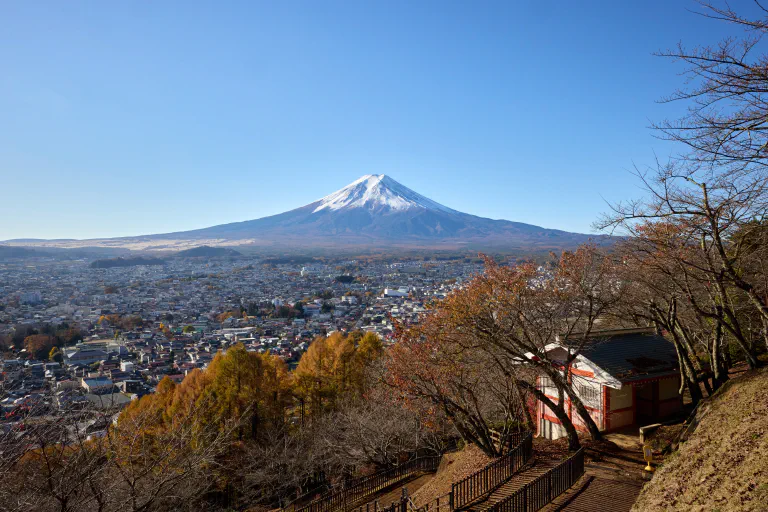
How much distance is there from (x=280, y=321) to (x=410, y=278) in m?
44.2

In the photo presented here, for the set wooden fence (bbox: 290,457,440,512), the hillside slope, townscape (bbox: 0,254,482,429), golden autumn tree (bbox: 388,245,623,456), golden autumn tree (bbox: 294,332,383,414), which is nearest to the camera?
the hillside slope

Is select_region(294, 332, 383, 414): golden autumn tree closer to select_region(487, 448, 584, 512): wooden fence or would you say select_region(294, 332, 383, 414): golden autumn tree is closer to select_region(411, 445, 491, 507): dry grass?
select_region(411, 445, 491, 507): dry grass

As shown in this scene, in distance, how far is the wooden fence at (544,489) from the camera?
25.5 feet

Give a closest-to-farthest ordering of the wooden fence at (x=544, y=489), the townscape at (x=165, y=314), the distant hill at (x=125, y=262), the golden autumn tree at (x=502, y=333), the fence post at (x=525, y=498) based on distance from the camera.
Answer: the wooden fence at (x=544, y=489)
the fence post at (x=525, y=498)
the golden autumn tree at (x=502, y=333)
the townscape at (x=165, y=314)
the distant hill at (x=125, y=262)

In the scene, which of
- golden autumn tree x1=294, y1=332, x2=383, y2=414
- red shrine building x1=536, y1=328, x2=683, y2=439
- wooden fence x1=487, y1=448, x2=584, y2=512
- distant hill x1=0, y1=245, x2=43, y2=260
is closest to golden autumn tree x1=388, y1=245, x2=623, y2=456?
red shrine building x1=536, y1=328, x2=683, y2=439

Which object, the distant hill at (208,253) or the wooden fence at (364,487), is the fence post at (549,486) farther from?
the distant hill at (208,253)

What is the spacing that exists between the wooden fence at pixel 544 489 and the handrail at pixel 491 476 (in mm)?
1138

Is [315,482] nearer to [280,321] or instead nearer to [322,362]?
[322,362]

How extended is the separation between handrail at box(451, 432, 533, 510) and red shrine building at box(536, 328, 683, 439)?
278 cm

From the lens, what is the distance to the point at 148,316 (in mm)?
63969

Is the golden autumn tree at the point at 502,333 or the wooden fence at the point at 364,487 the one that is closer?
the golden autumn tree at the point at 502,333

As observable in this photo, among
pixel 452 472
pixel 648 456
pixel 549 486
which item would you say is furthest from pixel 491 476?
pixel 648 456

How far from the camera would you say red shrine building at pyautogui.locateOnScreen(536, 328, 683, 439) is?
13.0 metres

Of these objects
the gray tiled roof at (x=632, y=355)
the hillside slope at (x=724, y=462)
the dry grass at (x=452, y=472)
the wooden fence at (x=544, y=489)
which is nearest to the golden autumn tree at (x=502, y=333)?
the dry grass at (x=452, y=472)
